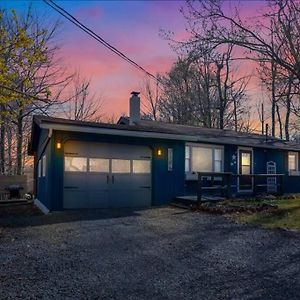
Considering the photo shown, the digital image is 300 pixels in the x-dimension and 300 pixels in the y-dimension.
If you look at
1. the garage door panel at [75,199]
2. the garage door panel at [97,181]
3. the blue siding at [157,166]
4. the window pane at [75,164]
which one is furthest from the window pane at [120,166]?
the garage door panel at [75,199]

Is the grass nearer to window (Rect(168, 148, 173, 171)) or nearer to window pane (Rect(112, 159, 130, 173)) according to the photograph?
window (Rect(168, 148, 173, 171))

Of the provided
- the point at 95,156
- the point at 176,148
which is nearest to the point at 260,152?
the point at 176,148

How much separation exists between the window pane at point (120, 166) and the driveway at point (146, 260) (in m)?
3.66

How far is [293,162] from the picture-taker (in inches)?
835

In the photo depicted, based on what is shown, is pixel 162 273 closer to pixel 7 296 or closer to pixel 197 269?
pixel 197 269

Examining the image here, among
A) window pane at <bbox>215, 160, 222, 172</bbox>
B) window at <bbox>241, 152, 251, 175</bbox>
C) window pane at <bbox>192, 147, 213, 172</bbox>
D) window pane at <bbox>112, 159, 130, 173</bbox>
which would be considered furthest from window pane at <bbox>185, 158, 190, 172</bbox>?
window at <bbox>241, 152, 251, 175</bbox>

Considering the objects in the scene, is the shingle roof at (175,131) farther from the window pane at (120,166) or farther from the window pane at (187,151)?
the window pane at (120,166)

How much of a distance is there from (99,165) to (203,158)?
18.4ft

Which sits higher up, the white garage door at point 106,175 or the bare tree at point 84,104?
the bare tree at point 84,104

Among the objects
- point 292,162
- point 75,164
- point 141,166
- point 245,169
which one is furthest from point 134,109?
point 292,162

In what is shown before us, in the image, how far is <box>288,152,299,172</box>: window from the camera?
2097cm

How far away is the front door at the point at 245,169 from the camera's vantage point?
18.4 m

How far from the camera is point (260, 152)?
1938 cm

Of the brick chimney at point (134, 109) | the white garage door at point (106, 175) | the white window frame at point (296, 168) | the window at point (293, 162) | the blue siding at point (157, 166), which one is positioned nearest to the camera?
the blue siding at point (157, 166)
